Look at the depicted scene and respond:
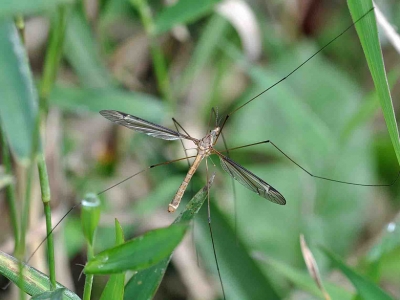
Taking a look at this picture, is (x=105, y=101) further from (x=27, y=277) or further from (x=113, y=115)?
(x=27, y=277)

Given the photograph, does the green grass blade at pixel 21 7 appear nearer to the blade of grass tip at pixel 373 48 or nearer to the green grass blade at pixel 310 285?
the blade of grass tip at pixel 373 48

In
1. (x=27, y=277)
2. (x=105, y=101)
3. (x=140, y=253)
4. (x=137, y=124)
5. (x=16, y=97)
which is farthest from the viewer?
(x=105, y=101)

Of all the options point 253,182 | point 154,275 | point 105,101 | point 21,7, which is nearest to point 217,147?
point 105,101

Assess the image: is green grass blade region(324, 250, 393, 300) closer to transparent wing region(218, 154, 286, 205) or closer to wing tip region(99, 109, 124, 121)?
transparent wing region(218, 154, 286, 205)

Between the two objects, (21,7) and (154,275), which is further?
(21,7)

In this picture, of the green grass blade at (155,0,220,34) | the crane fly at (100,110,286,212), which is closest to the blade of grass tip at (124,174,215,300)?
the crane fly at (100,110,286,212)
